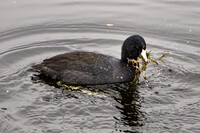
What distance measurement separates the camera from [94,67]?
820 centimetres

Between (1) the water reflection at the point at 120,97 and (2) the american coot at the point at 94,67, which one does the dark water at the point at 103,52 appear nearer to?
(1) the water reflection at the point at 120,97

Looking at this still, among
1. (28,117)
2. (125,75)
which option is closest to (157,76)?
(125,75)

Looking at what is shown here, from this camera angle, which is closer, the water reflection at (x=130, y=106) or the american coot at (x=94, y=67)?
the water reflection at (x=130, y=106)

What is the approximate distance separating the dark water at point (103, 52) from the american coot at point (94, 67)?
249 mm

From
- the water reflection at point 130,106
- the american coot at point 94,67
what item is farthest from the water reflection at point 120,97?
the american coot at point 94,67

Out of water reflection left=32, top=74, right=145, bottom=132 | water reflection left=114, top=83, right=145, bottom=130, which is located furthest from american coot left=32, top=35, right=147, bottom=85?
water reflection left=114, top=83, right=145, bottom=130

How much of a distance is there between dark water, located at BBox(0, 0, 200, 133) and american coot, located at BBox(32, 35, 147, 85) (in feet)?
0.82

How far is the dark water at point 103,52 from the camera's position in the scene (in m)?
6.57

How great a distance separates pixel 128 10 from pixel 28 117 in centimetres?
762

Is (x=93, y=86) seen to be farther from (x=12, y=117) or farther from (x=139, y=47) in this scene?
(x=12, y=117)

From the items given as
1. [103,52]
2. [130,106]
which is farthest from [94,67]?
[103,52]

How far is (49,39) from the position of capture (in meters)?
11.1

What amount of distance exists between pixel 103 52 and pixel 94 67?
1980 millimetres

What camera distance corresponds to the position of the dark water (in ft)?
21.5
